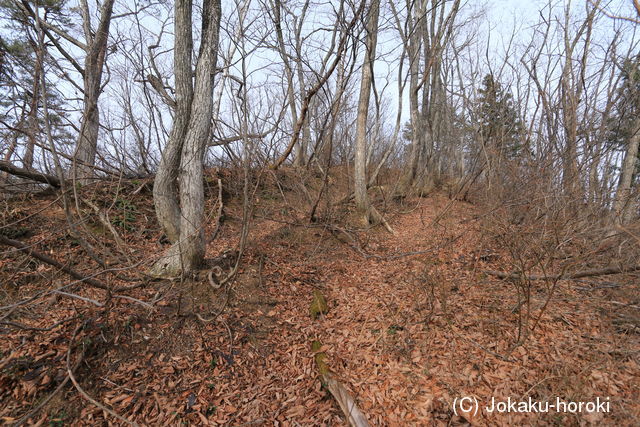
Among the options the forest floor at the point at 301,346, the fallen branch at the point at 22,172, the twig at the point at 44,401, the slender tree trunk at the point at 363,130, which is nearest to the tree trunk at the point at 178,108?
the forest floor at the point at 301,346

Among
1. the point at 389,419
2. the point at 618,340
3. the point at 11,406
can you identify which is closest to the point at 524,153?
the point at 618,340

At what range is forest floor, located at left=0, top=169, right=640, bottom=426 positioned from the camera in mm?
2309

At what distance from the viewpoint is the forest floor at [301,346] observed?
2.31 metres

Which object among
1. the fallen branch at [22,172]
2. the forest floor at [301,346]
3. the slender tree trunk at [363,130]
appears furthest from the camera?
the slender tree trunk at [363,130]

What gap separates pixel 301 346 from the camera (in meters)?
3.22

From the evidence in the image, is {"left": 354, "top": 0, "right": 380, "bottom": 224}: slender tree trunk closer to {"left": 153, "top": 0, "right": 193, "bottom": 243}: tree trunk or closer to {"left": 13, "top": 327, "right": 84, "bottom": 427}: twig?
{"left": 153, "top": 0, "right": 193, "bottom": 243}: tree trunk

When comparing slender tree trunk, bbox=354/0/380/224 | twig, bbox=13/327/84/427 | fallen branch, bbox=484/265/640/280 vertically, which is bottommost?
twig, bbox=13/327/84/427

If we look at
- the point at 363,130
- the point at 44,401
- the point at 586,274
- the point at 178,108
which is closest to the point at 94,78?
the point at 178,108

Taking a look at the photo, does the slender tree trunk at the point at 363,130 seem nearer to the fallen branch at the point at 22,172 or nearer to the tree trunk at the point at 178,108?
the tree trunk at the point at 178,108

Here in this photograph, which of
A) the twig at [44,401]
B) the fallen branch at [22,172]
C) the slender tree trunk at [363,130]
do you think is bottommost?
the twig at [44,401]

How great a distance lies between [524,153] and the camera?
245 inches

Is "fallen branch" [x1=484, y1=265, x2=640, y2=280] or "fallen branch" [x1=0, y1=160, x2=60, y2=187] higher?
"fallen branch" [x1=0, y1=160, x2=60, y2=187]

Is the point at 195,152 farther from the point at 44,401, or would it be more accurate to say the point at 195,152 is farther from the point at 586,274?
the point at 586,274

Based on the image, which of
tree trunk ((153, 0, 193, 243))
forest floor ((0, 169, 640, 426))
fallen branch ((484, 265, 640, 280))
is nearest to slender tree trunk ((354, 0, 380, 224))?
forest floor ((0, 169, 640, 426))
